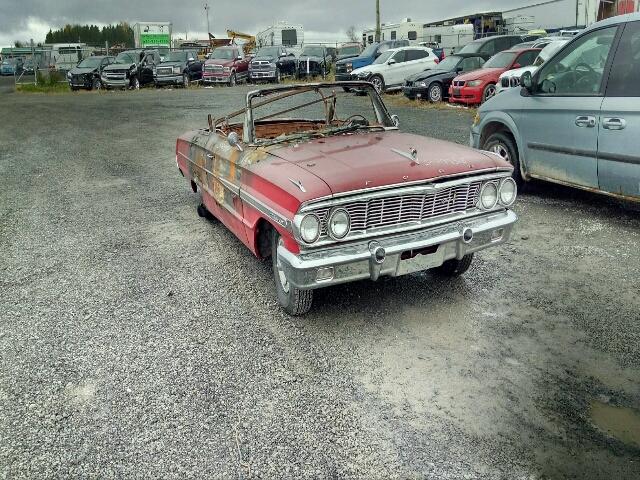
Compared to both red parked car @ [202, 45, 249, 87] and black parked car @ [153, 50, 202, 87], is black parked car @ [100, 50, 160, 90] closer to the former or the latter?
black parked car @ [153, 50, 202, 87]

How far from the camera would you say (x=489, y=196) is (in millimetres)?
4113

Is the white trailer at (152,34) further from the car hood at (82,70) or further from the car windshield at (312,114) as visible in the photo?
the car windshield at (312,114)

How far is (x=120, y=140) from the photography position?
12.1 m

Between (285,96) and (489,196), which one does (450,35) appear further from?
(489,196)

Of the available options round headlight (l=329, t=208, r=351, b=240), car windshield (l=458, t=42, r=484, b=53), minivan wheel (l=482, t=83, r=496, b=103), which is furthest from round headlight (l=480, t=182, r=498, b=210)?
car windshield (l=458, t=42, r=484, b=53)

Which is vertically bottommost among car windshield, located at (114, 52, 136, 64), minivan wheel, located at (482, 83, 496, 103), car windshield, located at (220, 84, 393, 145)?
car windshield, located at (220, 84, 393, 145)

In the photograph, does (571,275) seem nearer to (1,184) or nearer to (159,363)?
(159,363)

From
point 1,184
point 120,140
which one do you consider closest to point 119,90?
point 120,140

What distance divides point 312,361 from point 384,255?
2.53ft

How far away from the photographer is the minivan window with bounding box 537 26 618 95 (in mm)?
5617

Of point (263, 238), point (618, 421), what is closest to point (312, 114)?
point (263, 238)

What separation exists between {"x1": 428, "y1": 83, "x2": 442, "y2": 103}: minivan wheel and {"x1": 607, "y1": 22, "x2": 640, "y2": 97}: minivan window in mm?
11637

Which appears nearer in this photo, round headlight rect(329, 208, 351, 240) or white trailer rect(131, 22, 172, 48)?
round headlight rect(329, 208, 351, 240)

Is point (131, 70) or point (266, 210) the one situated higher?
point (131, 70)
